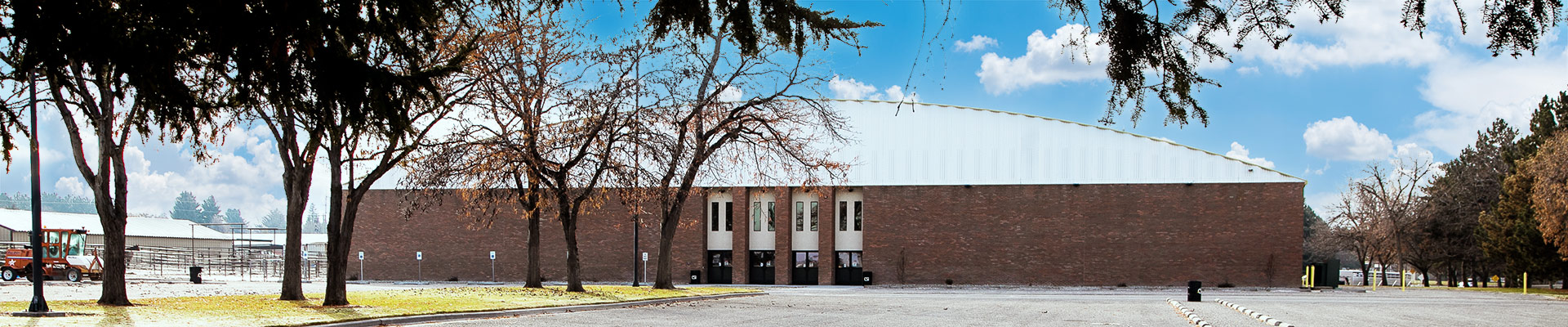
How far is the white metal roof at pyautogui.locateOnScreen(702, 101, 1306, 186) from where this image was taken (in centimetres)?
5234

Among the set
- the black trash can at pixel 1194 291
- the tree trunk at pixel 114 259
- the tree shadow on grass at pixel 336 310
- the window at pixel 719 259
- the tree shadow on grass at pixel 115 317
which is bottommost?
the window at pixel 719 259

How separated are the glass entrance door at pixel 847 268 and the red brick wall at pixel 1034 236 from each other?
0.66m

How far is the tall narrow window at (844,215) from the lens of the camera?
55344mm

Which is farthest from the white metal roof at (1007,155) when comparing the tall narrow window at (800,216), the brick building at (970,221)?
the tall narrow window at (800,216)

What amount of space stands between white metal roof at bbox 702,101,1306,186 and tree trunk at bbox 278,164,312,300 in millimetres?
27164

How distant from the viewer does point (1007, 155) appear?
54031 mm

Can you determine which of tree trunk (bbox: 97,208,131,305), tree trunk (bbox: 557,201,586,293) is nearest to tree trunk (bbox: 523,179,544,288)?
tree trunk (bbox: 557,201,586,293)

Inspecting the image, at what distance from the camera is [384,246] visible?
196 feet

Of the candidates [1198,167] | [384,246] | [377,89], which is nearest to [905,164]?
[1198,167]

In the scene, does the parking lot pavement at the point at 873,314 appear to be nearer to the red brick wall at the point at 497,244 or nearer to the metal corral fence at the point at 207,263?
the red brick wall at the point at 497,244

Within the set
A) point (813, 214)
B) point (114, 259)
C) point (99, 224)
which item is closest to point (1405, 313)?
point (114, 259)

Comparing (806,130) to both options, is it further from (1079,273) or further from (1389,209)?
(1389,209)

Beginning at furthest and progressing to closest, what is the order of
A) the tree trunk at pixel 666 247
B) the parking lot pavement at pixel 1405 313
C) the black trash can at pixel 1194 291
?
the tree trunk at pixel 666 247
the black trash can at pixel 1194 291
the parking lot pavement at pixel 1405 313

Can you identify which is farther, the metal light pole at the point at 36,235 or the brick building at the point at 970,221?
the brick building at the point at 970,221
